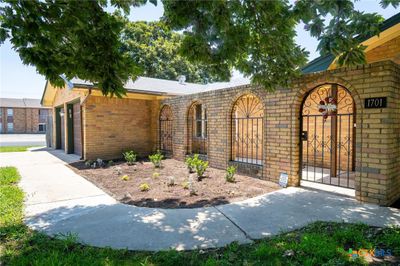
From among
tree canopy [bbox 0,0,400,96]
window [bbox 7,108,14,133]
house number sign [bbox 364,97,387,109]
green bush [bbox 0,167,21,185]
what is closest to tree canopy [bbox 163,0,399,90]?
tree canopy [bbox 0,0,400,96]

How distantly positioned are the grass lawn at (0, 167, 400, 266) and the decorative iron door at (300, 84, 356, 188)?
2321mm

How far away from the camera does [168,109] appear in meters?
11.0

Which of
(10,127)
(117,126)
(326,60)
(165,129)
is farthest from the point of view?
(10,127)

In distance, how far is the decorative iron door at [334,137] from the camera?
575cm

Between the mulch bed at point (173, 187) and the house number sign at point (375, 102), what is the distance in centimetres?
258

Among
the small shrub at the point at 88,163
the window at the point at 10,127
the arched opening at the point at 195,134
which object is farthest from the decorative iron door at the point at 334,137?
the window at the point at 10,127

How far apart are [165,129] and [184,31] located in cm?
722

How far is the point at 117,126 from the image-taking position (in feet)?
33.9

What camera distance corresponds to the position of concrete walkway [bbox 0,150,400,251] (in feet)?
10.4

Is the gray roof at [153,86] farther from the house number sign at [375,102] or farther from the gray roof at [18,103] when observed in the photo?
the gray roof at [18,103]

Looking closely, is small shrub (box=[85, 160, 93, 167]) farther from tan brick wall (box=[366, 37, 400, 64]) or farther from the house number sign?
tan brick wall (box=[366, 37, 400, 64])

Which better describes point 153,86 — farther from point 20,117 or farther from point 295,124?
point 20,117

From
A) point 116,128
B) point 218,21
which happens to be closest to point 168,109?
point 116,128
